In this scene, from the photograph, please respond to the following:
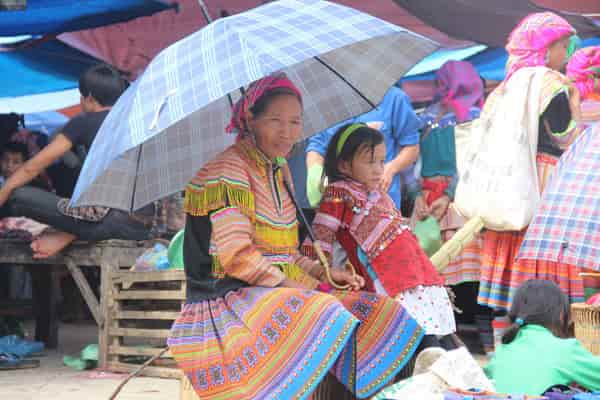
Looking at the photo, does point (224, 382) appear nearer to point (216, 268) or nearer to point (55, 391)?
point (216, 268)

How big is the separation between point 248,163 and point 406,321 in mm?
839

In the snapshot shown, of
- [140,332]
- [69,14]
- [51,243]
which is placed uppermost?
[69,14]

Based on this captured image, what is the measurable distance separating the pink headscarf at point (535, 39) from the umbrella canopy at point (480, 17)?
1875 mm

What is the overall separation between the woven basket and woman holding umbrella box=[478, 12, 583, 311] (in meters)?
0.70

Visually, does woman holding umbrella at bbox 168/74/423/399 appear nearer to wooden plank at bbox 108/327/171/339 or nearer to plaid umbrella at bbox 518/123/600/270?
plaid umbrella at bbox 518/123/600/270

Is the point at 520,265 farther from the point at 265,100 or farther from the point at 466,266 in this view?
the point at 265,100


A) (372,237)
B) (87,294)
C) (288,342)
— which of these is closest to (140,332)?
Result: (87,294)

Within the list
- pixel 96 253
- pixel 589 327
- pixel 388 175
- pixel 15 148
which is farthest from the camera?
pixel 15 148

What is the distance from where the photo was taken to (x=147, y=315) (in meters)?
6.46

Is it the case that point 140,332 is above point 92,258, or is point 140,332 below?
below

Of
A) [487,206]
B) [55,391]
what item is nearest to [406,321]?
[487,206]

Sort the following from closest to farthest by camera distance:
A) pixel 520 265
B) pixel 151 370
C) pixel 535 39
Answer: pixel 520 265 → pixel 535 39 → pixel 151 370

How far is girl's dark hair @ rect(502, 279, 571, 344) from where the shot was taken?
4.19 m

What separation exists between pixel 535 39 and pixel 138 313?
10.2ft
